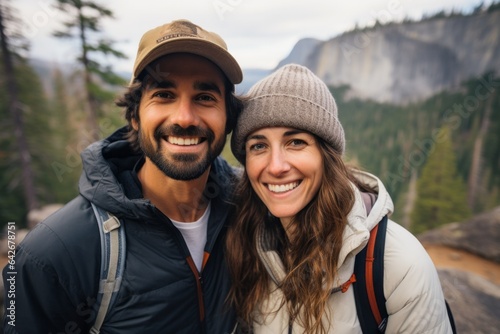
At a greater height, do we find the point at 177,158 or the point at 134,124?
the point at 134,124

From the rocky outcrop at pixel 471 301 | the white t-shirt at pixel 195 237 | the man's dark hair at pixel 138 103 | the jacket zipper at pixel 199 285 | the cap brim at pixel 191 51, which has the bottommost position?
the rocky outcrop at pixel 471 301

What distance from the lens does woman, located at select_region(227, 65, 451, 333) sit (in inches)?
72.4

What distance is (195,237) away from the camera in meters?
2.34

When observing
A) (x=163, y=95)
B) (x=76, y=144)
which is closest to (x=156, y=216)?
(x=163, y=95)

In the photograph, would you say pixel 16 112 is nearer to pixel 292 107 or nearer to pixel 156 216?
pixel 156 216

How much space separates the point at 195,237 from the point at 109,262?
671mm

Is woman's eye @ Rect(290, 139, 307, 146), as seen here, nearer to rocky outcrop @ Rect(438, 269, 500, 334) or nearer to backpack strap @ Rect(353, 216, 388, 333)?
backpack strap @ Rect(353, 216, 388, 333)

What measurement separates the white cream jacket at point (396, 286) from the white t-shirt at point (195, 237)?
0.79m

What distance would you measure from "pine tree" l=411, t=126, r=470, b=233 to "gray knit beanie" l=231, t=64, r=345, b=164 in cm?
2153

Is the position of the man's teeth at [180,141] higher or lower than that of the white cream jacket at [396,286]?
higher

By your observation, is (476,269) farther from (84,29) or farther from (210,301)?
(84,29)

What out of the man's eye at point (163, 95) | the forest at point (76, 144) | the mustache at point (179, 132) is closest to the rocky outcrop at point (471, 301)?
the forest at point (76, 144)

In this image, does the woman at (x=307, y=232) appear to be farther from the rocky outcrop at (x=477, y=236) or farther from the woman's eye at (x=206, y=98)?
the rocky outcrop at (x=477, y=236)

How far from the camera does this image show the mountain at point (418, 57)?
214 feet
